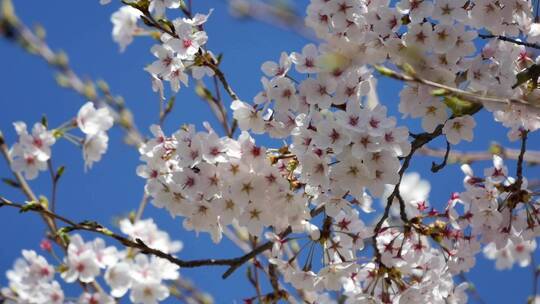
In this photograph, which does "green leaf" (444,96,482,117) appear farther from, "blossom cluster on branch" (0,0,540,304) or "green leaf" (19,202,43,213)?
"green leaf" (19,202,43,213)

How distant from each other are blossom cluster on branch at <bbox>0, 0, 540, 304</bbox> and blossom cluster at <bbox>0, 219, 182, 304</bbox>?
95mm

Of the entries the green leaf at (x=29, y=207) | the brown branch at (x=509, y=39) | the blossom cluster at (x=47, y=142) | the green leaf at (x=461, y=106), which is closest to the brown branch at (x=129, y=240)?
the green leaf at (x=29, y=207)

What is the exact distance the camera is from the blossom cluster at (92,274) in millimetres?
2838

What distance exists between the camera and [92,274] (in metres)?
2.82

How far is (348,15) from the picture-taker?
2271 millimetres

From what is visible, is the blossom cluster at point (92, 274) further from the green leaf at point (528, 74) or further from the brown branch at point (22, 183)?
the green leaf at point (528, 74)

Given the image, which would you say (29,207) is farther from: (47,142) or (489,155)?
(489,155)

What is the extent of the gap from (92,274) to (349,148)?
4.14ft

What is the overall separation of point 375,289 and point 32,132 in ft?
4.37

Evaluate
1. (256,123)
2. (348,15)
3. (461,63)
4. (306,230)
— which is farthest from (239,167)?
(461,63)

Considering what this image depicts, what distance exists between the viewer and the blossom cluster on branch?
2.14 m

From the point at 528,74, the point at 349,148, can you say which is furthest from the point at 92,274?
the point at 528,74

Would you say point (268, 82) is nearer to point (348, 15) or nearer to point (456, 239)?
point (348, 15)

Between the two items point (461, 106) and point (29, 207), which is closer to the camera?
point (461, 106)
